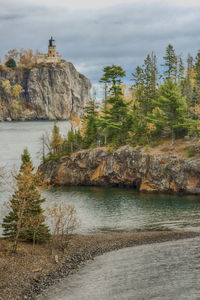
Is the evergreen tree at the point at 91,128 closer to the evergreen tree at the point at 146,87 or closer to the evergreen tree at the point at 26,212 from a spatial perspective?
the evergreen tree at the point at 146,87

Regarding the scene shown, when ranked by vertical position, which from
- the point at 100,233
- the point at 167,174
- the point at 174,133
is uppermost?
the point at 174,133

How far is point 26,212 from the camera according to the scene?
1421 inches

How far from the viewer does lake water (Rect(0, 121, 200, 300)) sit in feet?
89.4

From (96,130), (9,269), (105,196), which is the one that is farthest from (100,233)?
(96,130)

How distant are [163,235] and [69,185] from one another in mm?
44737

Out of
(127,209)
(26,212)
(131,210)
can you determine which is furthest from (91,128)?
(26,212)

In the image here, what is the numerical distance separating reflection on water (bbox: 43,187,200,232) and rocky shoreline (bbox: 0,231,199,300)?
13.0 feet

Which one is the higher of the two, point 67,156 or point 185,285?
point 67,156

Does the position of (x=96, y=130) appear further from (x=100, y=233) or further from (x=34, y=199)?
A: (x=34, y=199)

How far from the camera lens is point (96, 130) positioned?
85.5 meters

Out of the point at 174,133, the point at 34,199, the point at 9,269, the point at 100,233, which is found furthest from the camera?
the point at 174,133

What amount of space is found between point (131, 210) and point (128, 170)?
65.3 feet

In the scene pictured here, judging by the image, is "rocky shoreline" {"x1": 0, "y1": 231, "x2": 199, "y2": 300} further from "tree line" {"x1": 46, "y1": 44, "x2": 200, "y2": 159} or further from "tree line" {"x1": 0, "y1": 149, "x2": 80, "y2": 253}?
"tree line" {"x1": 46, "y1": 44, "x2": 200, "y2": 159}

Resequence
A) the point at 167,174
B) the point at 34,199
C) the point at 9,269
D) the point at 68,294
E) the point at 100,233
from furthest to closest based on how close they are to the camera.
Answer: the point at 167,174 < the point at 100,233 < the point at 34,199 < the point at 9,269 < the point at 68,294
